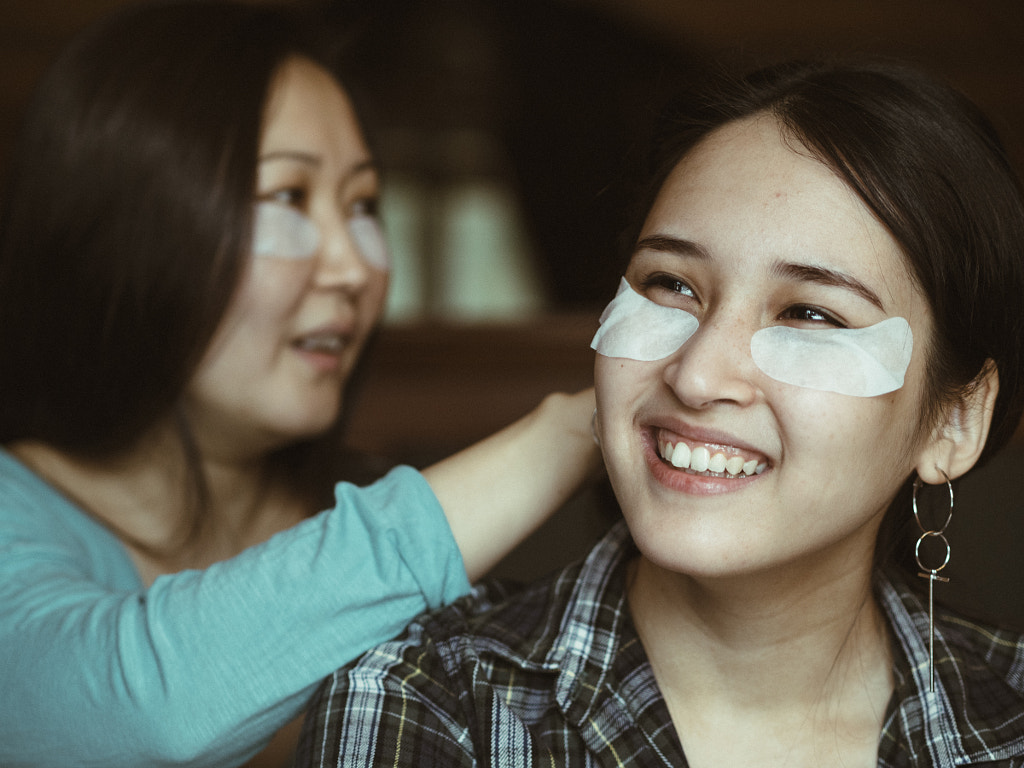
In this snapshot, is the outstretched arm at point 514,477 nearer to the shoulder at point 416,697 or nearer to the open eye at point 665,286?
the shoulder at point 416,697

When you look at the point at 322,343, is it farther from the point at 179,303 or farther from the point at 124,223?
the point at 124,223

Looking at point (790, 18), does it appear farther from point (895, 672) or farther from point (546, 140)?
point (895, 672)

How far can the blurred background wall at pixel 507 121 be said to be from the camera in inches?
156

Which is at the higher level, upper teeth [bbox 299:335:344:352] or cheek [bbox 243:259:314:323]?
cheek [bbox 243:259:314:323]

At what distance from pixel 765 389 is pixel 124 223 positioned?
1057 millimetres

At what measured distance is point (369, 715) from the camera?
42.7 inches


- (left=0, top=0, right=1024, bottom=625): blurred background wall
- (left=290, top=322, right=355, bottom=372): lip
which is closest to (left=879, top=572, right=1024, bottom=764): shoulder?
(left=290, top=322, right=355, bottom=372): lip

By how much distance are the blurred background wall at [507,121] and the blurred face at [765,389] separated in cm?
249

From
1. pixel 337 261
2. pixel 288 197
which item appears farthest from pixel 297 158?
pixel 337 261

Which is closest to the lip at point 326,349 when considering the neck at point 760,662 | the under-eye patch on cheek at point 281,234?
the under-eye patch on cheek at point 281,234

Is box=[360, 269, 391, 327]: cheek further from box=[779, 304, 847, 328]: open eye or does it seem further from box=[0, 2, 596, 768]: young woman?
box=[779, 304, 847, 328]: open eye

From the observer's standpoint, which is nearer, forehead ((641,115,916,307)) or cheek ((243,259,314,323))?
forehead ((641,115,916,307))

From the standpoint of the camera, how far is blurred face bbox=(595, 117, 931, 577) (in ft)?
3.40

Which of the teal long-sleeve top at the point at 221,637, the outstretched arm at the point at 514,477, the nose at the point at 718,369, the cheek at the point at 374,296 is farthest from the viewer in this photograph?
the cheek at the point at 374,296
